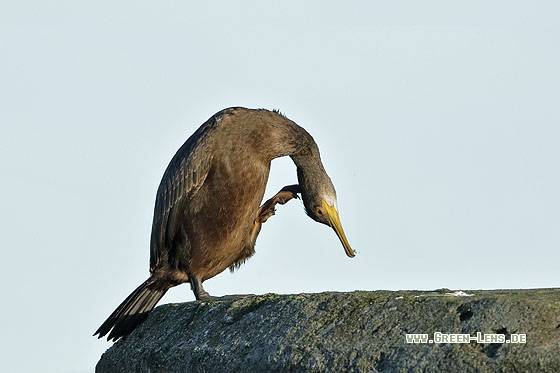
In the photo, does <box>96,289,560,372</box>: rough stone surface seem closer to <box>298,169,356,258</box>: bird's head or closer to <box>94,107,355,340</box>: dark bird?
<box>94,107,355,340</box>: dark bird

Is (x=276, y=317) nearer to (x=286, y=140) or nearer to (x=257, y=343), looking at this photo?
(x=257, y=343)

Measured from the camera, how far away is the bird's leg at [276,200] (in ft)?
28.4

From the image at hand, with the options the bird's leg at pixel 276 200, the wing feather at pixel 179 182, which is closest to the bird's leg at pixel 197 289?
the wing feather at pixel 179 182

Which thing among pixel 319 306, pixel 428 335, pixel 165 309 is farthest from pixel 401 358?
pixel 165 309

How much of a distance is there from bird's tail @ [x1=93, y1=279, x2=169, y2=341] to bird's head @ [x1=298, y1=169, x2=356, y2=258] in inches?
57.1

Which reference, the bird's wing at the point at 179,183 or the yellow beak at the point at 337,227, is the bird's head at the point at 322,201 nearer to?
the yellow beak at the point at 337,227

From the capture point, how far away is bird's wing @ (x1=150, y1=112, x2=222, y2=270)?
27.0 feet

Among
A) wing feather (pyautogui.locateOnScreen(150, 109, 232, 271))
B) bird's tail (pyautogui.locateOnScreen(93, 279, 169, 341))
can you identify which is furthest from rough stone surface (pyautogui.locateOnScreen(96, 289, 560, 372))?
wing feather (pyautogui.locateOnScreen(150, 109, 232, 271))

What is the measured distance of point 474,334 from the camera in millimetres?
4758

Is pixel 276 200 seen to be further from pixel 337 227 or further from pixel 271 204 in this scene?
pixel 337 227

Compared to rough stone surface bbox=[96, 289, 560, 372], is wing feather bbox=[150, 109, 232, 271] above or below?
above

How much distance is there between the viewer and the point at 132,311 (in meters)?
7.91

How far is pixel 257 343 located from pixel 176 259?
3.05 m

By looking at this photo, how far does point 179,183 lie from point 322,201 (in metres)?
1.24
